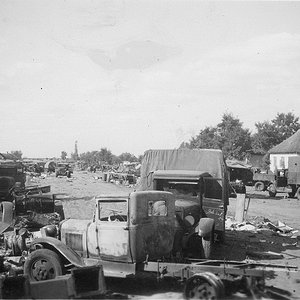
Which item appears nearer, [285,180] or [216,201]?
[216,201]

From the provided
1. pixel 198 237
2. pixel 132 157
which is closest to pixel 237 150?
pixel 198 237

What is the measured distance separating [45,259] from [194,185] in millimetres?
4546

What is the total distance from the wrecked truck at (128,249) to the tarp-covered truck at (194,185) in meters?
1.37

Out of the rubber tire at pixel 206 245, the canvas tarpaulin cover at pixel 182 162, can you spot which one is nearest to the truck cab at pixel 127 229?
the rubber tire at pixel 206 245

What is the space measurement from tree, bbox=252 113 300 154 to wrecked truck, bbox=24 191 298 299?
6161 cm

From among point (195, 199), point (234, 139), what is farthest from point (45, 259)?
point (234, 139)

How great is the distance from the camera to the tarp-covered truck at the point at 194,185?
9.20m

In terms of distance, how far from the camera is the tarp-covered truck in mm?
9200

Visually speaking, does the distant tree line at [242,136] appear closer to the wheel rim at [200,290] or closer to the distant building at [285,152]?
the distant building at [285,152]

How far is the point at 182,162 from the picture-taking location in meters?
12.6

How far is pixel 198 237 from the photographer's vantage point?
908 cm

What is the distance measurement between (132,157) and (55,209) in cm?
11719

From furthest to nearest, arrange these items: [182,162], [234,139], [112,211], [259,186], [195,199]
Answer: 1. [234,139]
2. [259,186]
3. [182,162]
4. [195,199]
5. [112,211]

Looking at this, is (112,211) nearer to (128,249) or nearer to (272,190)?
(128,249)
